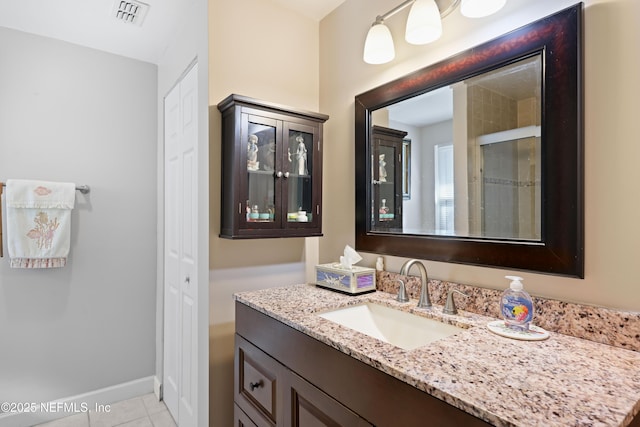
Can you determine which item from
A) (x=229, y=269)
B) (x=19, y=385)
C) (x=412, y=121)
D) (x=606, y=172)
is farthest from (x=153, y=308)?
(x=606, y=172)

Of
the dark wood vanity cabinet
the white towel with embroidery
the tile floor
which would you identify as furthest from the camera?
the tile floor

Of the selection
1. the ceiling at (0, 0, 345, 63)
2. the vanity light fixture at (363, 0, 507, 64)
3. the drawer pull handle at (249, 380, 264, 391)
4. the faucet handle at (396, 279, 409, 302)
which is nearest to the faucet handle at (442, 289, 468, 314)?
the faucet handle at (396, 279, 409, 302)

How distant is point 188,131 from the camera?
1.99 meters

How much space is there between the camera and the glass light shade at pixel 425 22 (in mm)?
1229

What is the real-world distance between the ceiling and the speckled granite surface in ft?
5.33

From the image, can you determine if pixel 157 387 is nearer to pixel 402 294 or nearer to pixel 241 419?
pixel 241 419

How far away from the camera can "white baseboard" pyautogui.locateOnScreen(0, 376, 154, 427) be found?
2.06 metres

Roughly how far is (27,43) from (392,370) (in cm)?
283

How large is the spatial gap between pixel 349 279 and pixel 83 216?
1959mm

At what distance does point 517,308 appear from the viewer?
0.97m

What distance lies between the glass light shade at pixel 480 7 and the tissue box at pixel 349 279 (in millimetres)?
1054

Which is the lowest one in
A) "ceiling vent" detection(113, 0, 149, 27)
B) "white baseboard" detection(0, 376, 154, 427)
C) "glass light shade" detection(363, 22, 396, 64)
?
"white baseboard" detection(0, 376, 154, 427)

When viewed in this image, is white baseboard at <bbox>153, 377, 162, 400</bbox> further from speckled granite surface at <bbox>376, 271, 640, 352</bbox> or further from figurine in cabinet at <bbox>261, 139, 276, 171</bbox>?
speckled granite surface at <bbox>376, 271, 640, 352</bbox>

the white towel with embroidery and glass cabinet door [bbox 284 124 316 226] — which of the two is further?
the white towel with embroidery
